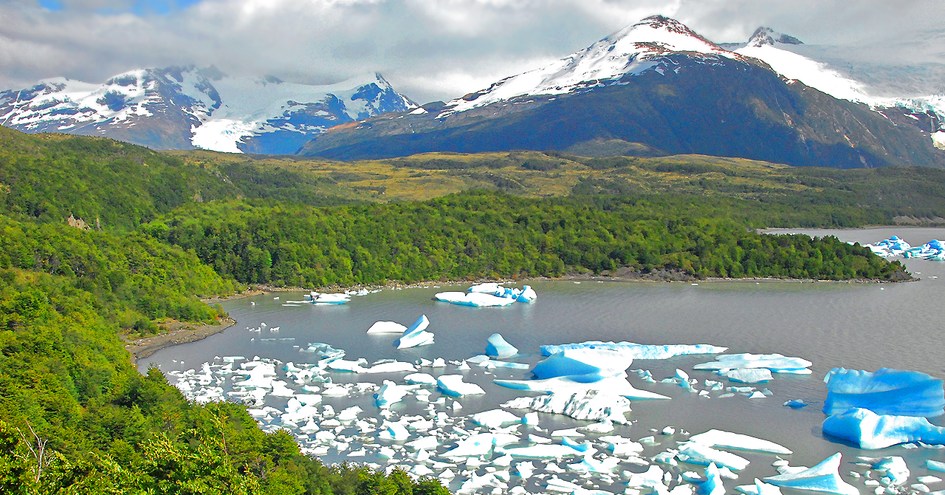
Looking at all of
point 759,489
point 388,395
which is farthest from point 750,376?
point 388,395

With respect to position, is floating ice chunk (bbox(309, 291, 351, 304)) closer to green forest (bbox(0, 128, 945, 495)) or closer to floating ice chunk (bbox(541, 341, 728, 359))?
green forest (bbox(0, 128, 945, 495))

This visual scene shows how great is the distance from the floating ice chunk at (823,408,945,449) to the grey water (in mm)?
306

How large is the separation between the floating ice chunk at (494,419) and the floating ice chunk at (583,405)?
115cm

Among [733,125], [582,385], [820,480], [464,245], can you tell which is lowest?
[820,480]

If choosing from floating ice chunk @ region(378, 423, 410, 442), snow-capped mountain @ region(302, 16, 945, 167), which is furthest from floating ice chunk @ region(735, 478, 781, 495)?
snow-capped mountain @ region(302, 16, 945, 167)

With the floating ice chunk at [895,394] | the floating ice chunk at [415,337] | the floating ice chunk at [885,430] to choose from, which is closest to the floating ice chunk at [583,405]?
the floating ice chunk at [885,430]

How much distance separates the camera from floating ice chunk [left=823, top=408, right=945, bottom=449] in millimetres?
A: 23031

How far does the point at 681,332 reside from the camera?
38719 mm

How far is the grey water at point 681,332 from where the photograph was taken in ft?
84.0

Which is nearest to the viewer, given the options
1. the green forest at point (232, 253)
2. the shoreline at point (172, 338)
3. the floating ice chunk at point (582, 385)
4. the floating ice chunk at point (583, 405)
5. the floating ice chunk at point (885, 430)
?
the green forest at point (232, 253)

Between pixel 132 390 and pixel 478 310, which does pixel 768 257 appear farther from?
pixel 132 390

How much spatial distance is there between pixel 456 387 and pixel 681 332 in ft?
45.5

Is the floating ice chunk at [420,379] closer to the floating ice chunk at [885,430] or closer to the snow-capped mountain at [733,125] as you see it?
the floating ice chunk at [885,430]

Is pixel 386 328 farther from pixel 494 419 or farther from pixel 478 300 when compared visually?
pixel 494 419
